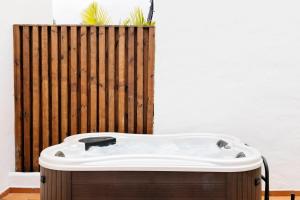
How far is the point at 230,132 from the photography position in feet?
8.49

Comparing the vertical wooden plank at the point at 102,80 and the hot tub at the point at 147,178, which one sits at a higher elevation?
the vertical wooden plank at the point at 102,80

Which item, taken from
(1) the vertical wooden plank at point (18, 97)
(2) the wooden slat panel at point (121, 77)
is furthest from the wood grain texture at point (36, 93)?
(2) the wooden slat panel at point (121, 77)

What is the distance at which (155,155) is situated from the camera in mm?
1737

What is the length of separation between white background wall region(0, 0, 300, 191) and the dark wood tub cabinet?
0.94m

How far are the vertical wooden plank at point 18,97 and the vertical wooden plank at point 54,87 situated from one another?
0.91 feet

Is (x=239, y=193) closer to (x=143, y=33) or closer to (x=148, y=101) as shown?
(x=148, y=101)

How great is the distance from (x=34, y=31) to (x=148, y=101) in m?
1.10

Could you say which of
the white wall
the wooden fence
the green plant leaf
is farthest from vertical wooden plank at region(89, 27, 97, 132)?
the green plant leaf

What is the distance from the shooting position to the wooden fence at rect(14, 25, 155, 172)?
2.54m

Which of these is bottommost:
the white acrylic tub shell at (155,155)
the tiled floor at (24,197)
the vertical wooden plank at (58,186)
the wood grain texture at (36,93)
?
the tiled floor at (24,197)

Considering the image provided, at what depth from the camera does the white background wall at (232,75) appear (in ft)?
8.36

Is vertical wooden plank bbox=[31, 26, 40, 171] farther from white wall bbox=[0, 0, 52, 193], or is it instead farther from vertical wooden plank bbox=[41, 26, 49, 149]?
white wall bbox=[0, 0, 52, 193]

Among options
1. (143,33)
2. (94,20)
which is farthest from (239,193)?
(94,20)

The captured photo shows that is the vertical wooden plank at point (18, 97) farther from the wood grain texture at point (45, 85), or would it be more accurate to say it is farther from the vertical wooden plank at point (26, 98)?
the wood grain texture at point (45, 85)
